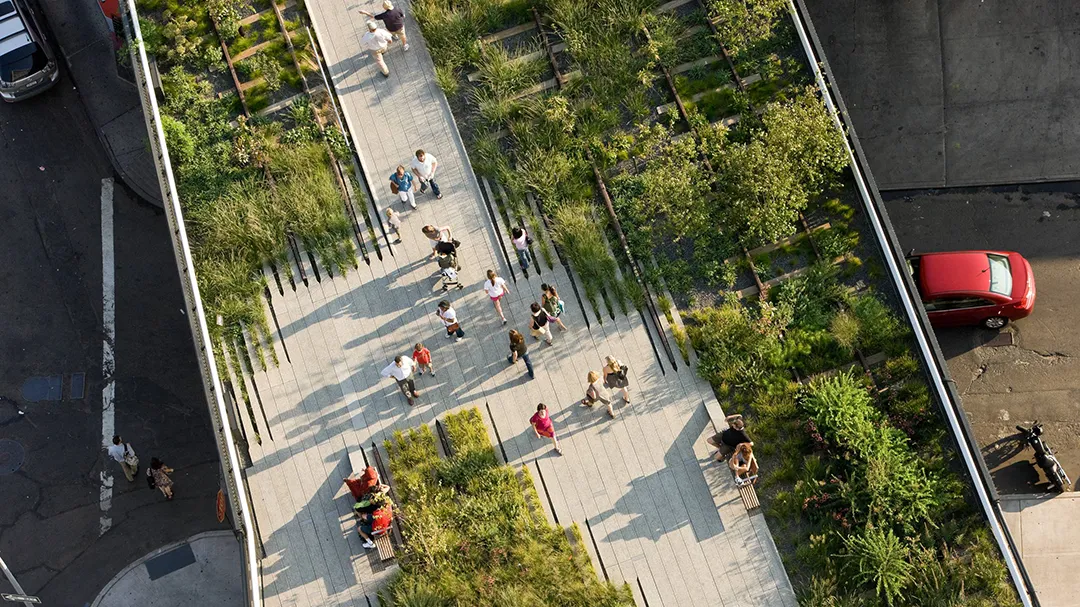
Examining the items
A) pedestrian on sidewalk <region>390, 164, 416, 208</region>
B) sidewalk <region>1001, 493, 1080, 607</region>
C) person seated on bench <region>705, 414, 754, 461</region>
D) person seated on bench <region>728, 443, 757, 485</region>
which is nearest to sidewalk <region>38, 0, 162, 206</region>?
pedestrian on sidewalk <region>390, 164, 416, 208</region>

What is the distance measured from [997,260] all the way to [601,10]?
35.7 feet

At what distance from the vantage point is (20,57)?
25953 millimetres

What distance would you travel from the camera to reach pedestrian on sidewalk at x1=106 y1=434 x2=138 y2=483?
2223cm

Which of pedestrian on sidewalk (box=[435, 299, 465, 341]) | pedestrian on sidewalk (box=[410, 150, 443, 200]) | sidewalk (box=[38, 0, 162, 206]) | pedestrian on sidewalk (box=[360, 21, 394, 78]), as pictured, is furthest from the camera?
sidewalk (box=[38, 0, 162, 206])

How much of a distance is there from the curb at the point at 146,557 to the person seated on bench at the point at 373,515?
17.7 feet

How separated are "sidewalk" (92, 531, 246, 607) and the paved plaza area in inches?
147

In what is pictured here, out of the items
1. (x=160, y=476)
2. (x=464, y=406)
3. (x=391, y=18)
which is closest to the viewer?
(x=464, y=406)

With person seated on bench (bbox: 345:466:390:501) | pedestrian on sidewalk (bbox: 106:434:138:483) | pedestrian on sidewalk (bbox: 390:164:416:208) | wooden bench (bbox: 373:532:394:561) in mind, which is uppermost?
pedestrian on sidewalk (bbox: 390:164:416:208)

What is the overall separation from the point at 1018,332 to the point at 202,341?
1865cm

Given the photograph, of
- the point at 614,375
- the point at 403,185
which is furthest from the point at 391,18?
the point at 614,375

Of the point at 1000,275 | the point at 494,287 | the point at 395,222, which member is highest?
the point at 395,222

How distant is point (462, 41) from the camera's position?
22.1 m

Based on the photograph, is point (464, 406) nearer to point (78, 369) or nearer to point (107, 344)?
point (107, 344)

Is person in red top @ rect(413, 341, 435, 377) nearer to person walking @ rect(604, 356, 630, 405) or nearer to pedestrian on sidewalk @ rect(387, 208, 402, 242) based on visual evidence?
pedestrian on sidewalk @ rect(387, 208, 402, 242)
